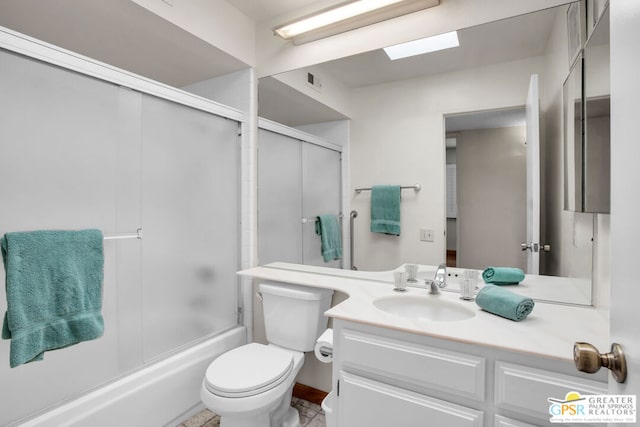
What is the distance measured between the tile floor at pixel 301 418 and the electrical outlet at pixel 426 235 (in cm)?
116

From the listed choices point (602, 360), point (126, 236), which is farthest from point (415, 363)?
point (126, 236)

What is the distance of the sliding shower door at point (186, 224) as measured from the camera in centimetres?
169

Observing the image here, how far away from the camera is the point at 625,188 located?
0.56 metres

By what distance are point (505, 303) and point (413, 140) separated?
91 centimetres

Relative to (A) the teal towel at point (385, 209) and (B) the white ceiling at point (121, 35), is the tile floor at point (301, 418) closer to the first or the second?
(A) the teal towel at point (385, 209)

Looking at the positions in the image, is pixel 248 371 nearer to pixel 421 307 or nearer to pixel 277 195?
pixel 421 307

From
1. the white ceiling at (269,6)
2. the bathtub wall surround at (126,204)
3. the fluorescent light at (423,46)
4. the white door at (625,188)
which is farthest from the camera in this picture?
the white ceiling at (269,6)

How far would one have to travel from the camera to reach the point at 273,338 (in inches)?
74.1

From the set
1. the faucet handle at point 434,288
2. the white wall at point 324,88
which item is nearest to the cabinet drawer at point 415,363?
the faucet handle at point 434,288

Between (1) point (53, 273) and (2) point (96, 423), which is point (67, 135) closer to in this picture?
(1) point (53, 273)

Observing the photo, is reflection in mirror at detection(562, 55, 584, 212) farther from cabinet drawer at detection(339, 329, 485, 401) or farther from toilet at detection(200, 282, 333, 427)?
toilet at detection(200, 282, 333, 427)

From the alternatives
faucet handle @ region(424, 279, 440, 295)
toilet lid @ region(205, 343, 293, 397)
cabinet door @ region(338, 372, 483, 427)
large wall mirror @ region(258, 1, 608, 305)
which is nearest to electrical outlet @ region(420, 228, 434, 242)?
large wall mirror @ region(258, 1, 608, 305)

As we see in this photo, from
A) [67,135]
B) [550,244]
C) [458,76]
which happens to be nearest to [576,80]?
[458,76]

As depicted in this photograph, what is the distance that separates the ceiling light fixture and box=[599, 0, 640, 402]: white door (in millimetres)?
1191
